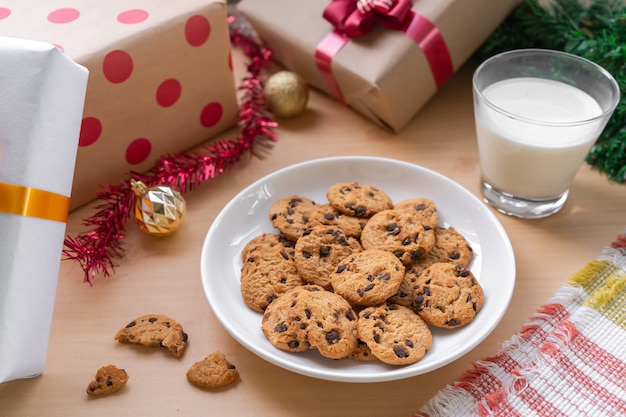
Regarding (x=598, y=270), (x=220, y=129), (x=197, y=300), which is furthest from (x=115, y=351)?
(x=598, y=270)

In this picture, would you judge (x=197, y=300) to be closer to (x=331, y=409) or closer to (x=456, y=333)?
(x=331, y=409)

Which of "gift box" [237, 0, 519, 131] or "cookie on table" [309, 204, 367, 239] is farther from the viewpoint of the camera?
"gift box" [237, 0, 519, 131]

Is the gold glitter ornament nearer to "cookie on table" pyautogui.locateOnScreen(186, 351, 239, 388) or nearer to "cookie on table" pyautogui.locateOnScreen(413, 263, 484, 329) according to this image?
"cookie on table" pyautogui.locateOnScreen(186, 351, 239, 388)

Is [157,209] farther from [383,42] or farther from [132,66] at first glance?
[383,42]

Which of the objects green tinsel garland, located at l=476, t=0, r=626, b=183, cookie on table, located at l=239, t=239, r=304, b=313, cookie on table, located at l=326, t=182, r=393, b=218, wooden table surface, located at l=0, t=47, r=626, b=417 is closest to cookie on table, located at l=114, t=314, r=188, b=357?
wooden table surface, located at l=0, t=47, r=626, b=417

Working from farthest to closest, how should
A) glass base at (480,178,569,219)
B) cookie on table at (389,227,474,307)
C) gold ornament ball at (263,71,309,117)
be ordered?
gold ornament ball at (263,71,309,117)
glass base at (480,178,569,219)
cookie on table at (389,227,474,307)

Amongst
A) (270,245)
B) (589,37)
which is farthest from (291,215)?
(589,37)

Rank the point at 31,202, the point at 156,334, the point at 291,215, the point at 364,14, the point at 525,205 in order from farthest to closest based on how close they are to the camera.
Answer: the point at 364,14 < the point at 525,205 < the point at 291,215 < the point at 156,334 < the point at 31,202
